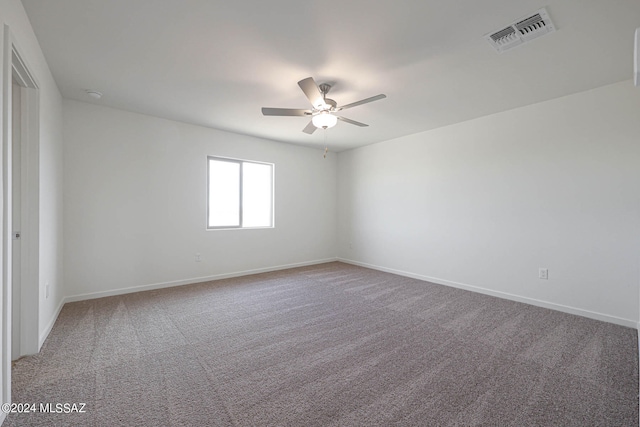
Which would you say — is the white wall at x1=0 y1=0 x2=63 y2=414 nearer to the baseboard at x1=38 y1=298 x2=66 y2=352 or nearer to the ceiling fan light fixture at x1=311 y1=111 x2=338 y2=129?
the baseboard at x1=38 y1=298 x2=66 y2=352

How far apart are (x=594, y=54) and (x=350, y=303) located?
11.1 feet

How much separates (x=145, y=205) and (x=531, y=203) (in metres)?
5.21

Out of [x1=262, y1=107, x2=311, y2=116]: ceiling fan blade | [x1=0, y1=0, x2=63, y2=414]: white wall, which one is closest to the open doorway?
[x1=0, y1=0, x2=63, y2=414]: white wall

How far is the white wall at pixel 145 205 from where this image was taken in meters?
3.41

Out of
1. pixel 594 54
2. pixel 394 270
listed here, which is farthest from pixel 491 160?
pixel 394 270

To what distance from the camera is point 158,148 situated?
3.96m

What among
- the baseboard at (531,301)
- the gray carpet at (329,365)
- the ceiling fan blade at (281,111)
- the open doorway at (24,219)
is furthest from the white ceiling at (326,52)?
the gray carpet at (329,365)

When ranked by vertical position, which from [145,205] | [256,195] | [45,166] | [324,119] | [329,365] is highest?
[324,119]

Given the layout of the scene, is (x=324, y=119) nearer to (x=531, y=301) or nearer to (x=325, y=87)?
(x=325, y=87)

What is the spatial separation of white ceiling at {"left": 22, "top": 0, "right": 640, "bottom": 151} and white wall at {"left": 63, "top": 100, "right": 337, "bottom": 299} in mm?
459

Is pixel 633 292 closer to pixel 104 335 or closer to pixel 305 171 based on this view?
pixel 305 171

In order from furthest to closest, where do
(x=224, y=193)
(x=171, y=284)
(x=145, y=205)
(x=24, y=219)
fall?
(x=224, y=193)
(x=171, y=284)
(x=145, y=205)
(x=24, y=219)

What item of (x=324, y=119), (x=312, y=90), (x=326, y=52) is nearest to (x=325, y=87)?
(x=324, y=119)

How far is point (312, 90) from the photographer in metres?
2.46
